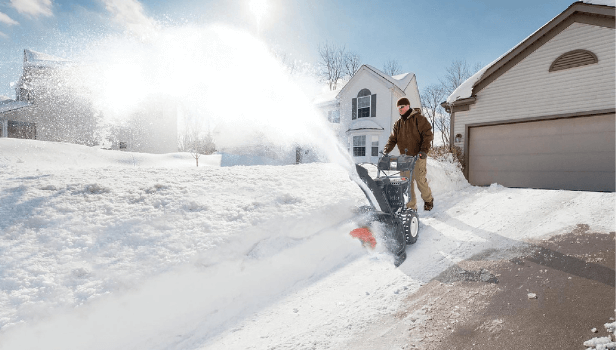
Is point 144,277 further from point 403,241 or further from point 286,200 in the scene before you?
point 403,241

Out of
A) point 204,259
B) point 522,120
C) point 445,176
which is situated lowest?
point 204,259

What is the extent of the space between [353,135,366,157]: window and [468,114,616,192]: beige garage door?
910 centimetres

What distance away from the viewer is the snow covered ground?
2076 mm

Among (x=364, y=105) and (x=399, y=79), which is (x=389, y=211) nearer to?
(x=364, y=105)

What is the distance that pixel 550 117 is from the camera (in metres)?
7.95

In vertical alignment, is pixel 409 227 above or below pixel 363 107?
below

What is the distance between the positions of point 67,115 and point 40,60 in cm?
663

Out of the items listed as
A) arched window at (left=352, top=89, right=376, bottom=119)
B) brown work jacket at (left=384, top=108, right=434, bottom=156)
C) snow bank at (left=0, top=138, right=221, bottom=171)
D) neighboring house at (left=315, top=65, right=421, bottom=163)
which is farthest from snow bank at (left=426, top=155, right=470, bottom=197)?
snow bank at (left=0, top=138, right=221, bottom=171)

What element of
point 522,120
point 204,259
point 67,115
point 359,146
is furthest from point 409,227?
point 67,115

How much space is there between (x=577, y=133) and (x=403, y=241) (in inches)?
325

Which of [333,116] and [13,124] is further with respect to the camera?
[333,116]

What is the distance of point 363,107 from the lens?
19141mm

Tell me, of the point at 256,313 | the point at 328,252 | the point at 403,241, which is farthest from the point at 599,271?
the point at 256,313

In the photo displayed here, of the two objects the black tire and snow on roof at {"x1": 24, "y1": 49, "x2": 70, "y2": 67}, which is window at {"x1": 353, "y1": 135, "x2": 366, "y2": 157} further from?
snow on roof at {"x1": 24, "y1": 49, "x2": 70, "y2": 67}
